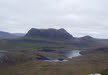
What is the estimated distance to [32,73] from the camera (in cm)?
9900

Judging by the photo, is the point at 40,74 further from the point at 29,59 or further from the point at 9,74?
the point at 29,59

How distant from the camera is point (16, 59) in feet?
447

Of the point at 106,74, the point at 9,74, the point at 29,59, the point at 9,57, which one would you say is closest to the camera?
the point at 106,74

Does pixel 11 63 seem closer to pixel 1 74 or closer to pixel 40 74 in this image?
pixel 1 74

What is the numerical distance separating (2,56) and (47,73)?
48930 mm

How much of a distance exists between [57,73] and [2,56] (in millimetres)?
53692

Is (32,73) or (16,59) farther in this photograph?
(16,59)

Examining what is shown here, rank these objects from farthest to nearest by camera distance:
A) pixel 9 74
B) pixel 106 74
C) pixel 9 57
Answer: pixel 9 57 < pixel 9 74 < pixel 106 74

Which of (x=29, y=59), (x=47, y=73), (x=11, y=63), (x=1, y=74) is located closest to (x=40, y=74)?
(x=47, y=73)

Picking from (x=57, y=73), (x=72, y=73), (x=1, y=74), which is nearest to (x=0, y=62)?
(x=1, y=74)

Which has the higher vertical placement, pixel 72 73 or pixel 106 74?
pixel 106 74

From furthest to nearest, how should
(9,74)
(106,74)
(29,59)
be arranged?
(29,59)
(9,74)
(106,74)

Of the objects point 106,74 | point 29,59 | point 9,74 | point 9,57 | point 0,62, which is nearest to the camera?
point 106,74

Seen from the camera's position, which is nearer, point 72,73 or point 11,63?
point 72,73
